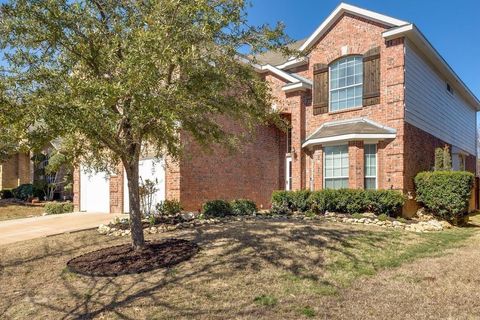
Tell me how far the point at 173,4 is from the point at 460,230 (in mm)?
11080

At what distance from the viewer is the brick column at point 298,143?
1639 cm

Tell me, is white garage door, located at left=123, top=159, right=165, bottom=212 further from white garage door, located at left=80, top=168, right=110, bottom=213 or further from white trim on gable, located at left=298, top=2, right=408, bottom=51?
white trim on gable, located at left=298, top=2, right=408, bottom=51

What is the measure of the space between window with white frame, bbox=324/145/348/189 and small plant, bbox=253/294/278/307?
9789 millimetres

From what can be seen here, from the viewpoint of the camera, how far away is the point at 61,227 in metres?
12.6

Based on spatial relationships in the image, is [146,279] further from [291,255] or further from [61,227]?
[61,227]

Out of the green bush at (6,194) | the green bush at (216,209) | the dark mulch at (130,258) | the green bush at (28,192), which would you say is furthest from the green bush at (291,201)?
the green bush at (6,194)

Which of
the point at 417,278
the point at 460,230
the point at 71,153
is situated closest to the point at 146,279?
the point at 71,153

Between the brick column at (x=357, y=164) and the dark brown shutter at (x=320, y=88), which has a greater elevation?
the dark brown shutter at (x=320, y=88)

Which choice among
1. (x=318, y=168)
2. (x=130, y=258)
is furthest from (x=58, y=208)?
(x=318, y=168)

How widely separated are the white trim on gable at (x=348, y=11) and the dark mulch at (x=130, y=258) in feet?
28.2

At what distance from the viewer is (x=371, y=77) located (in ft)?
47.5

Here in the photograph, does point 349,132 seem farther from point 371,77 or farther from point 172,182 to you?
point 172,182

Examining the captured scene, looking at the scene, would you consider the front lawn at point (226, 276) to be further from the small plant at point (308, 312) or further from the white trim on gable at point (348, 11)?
the white trim on gable at point (348, 11)

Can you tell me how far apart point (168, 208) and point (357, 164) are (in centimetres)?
715
